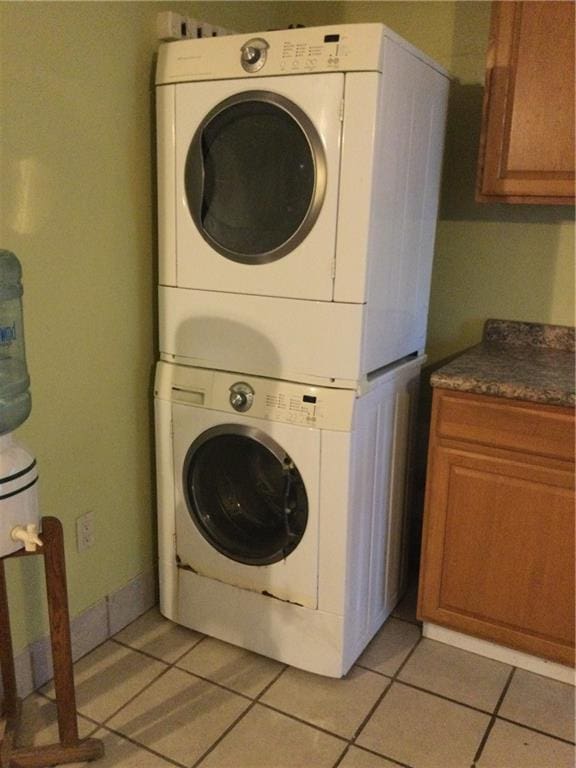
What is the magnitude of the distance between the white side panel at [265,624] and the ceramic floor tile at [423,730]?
0.54 feet

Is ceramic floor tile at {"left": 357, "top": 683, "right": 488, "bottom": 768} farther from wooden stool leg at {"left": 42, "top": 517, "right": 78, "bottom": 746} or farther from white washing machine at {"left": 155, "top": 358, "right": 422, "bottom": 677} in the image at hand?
wooden stool leg at {"left": 42, "top": 517, "right": 78, "bottom": 746}

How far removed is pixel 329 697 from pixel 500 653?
0.54 m

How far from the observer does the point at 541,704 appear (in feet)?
5.86

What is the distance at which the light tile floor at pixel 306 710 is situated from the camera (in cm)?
161

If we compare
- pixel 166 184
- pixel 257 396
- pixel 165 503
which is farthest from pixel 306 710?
pixel 166 184

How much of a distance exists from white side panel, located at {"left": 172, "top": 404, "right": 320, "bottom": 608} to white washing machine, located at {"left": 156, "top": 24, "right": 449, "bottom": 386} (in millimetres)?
146

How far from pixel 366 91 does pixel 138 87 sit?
66cm

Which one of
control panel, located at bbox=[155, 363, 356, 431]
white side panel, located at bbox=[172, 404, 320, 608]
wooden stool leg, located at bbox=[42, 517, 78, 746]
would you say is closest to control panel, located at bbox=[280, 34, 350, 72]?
control panel, located at bbox=[155, 363, 356, 431]

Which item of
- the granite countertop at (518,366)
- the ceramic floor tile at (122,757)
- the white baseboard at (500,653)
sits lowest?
the ceramic floor tile at (122,757)

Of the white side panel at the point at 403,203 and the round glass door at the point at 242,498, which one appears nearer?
the white side panel at the point at 403,203

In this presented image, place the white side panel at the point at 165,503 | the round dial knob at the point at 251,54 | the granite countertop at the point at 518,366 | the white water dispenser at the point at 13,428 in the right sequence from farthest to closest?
the white side panel at the point at 165,503, the granite countertop at the point at 518,366, the round dial knob at the point at 251,54, the white water dispenser at the point at 13,428

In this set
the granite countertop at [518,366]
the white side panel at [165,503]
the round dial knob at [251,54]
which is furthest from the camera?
the white side panel at [165,503]

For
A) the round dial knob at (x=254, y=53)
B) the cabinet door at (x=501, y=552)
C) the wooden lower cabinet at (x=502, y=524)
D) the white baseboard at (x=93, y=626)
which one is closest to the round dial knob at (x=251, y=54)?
the round dial knob at (x=254, y=53)

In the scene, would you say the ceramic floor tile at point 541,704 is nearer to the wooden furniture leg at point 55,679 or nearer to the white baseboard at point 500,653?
the white baseboard at point 500,653
